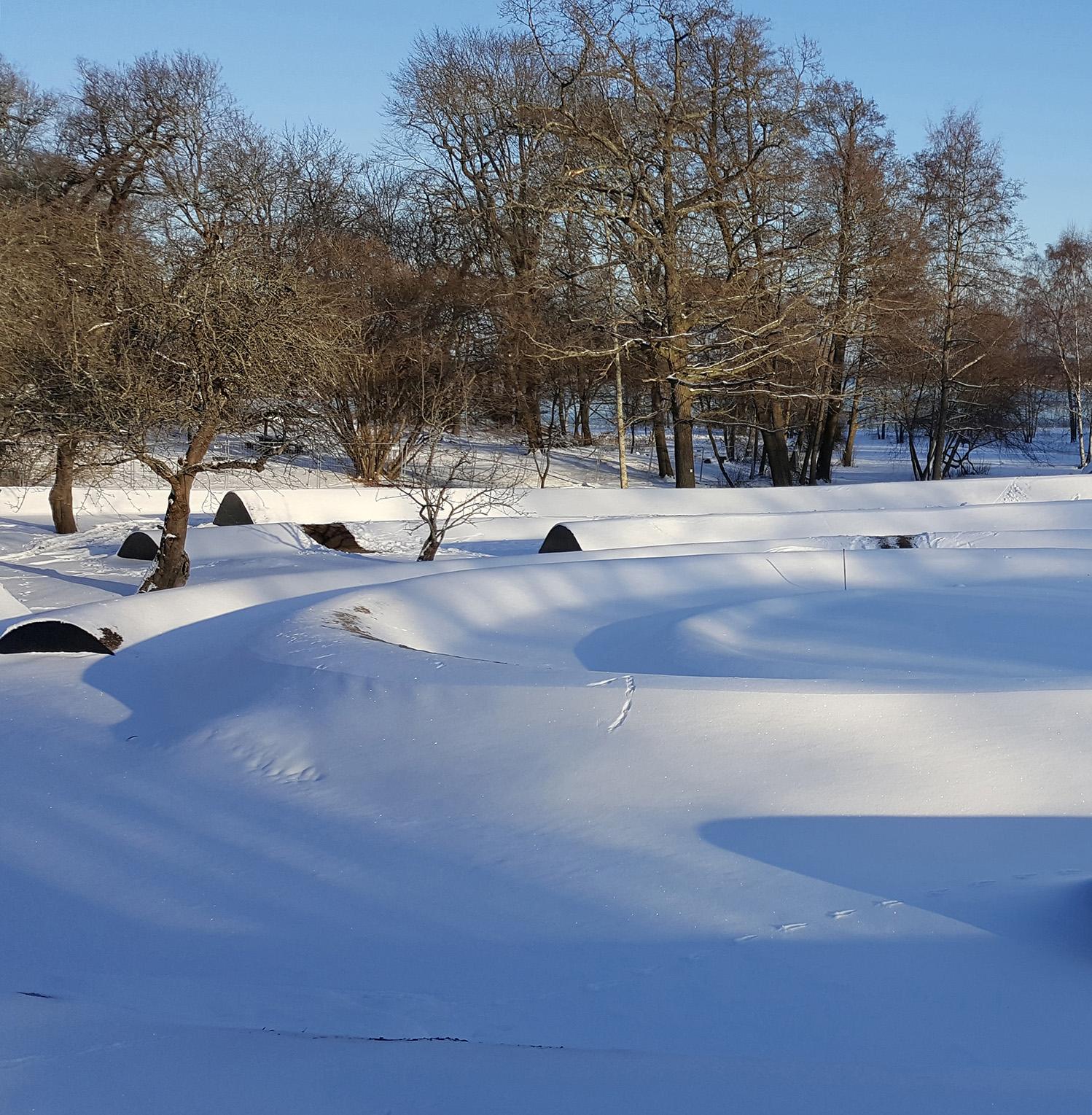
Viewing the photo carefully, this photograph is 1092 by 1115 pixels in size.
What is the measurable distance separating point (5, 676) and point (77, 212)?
1214cm

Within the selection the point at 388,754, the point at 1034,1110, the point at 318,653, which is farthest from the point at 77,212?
the point at 1034,1110

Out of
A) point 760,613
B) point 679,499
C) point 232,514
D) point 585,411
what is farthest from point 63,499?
point 585,411

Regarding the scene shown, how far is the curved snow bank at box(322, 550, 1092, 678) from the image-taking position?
788cm

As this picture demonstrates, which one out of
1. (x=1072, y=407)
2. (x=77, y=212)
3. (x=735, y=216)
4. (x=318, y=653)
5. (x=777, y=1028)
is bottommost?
(x=777, y=1028)

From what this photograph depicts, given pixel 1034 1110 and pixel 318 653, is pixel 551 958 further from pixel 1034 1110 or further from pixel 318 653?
pixel 318 653

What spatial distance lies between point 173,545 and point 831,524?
9.19 m

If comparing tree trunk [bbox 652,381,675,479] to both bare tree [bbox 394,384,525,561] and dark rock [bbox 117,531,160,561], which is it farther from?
dark rock [bbox 117,531,160,561]

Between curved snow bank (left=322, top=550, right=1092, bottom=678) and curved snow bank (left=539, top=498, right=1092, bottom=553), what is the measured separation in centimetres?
410

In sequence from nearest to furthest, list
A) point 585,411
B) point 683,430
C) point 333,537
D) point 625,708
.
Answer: point 625,708, point 333,537, point 683,430, point 585,411

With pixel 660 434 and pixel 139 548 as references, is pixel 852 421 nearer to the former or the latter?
pixel 660 434

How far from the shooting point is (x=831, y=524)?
52.5 feet

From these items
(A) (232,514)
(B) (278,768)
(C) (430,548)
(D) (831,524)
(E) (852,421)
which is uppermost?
(E) (852,421)

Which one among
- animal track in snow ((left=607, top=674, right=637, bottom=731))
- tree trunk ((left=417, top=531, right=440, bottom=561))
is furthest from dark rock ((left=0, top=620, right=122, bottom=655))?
tree trunk ((left=417, top=531, right=440, bottom=561))

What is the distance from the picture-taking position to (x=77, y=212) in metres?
17.2
